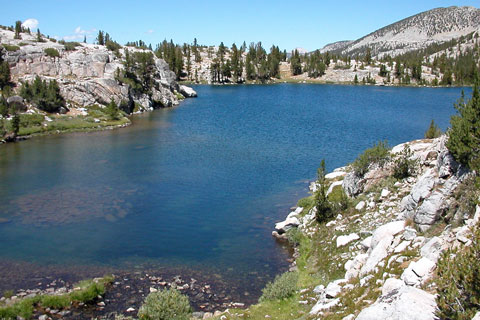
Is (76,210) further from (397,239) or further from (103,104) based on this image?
(103,104)

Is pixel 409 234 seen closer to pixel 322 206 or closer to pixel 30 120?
pixel 322 206

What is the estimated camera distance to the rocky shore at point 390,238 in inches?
475

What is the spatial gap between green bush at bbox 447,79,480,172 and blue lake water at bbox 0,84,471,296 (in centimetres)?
1209

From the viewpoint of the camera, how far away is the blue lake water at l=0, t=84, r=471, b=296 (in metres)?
27.5

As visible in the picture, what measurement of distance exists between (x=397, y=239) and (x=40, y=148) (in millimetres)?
52441

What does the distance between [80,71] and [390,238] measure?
89.7 m

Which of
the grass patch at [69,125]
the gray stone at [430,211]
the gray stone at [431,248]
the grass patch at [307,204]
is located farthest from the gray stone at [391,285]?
the grass patch at [69,125]

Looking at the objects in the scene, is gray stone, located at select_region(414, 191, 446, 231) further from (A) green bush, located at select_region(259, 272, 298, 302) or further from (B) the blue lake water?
(B) the blue lake water

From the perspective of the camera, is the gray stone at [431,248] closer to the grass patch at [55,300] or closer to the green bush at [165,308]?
the green bush at [165,308]

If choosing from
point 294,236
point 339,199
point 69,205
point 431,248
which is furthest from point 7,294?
point 339,199

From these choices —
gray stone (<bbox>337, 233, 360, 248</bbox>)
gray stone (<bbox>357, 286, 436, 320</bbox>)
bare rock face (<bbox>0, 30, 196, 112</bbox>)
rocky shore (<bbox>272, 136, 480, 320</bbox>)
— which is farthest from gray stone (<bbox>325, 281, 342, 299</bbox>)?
bare rock face (<bbox>0, 30, 196, 112</bbox>)

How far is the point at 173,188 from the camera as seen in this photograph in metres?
40.2

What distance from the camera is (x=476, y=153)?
709 inches

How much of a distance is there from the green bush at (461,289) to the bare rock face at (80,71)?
8172 cm
